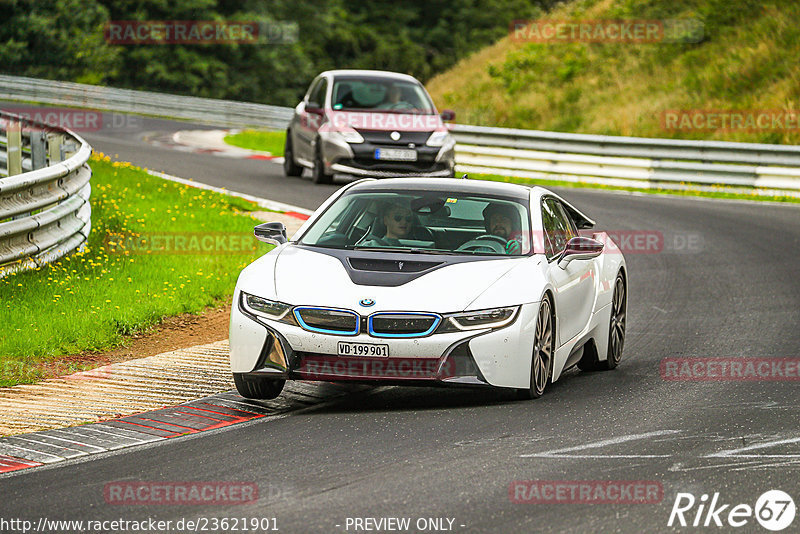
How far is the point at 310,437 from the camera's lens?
7.24 metres

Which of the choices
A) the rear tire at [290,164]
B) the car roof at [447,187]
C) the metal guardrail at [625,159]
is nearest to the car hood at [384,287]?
the car roof at [447,187]

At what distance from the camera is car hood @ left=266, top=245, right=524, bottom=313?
7.84 meters

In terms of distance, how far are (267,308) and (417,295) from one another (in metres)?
0.91

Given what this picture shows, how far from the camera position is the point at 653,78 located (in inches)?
1344

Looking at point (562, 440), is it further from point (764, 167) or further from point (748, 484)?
point (764, 167)

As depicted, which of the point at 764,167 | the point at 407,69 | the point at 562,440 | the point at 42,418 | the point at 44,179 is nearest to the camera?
the point at 562,440

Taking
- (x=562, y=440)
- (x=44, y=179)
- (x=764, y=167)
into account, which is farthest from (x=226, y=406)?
(x=764, y=167)

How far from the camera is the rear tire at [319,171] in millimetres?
22156

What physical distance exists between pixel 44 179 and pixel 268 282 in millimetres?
4728
